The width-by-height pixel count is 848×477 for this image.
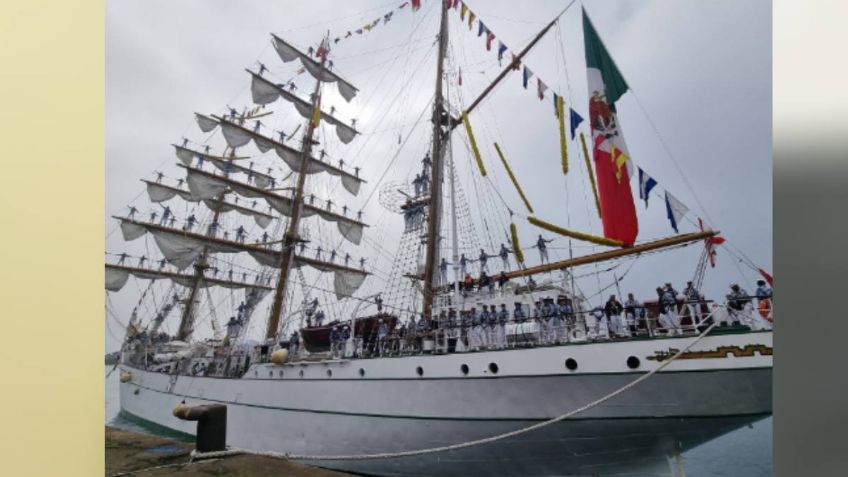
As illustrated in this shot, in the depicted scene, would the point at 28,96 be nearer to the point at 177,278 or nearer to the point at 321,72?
the point at 321,72

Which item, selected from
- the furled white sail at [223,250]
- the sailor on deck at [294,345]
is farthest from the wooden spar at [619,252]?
the furled white sail at [223,250]

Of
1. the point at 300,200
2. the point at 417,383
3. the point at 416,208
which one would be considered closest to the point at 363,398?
the point at 417,383

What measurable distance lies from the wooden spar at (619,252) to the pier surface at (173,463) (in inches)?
80.4

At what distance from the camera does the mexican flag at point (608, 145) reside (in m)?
2.89

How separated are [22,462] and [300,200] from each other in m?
6.55

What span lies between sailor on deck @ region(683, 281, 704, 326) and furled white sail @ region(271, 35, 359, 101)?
133 inches

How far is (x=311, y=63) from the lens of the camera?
600 cm

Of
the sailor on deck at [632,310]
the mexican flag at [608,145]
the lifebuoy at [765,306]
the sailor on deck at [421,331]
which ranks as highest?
the mexican flag at [608,145]

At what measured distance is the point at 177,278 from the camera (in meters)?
10.3

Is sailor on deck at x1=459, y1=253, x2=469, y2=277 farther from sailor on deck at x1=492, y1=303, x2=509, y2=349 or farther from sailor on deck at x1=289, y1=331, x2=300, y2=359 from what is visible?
sailor on deck at x1=289, y1=331, x2=300, y2=359

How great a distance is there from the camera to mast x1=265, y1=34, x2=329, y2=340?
7824mm

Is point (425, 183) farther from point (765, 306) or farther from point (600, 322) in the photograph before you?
point (765, 306)

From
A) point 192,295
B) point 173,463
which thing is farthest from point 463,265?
point 192,295

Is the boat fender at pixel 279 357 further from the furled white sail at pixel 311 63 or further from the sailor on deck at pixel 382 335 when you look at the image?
the furled white sail at pixel 311 63
